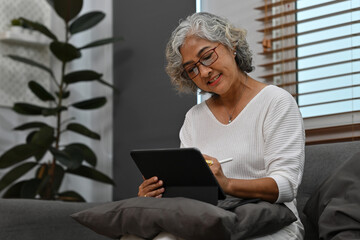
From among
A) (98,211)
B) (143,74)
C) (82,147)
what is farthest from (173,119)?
(98,211)

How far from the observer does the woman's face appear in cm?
190

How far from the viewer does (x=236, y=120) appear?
1.90m

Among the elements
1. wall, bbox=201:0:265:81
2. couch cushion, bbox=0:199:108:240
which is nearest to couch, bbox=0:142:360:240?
couch cushion, bbox=0:199:108:240

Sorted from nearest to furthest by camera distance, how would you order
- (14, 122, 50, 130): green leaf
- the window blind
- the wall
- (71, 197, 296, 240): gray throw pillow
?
(71, 197, 296, 240): gray throw pillow, the window blind, the wall, (14, 122, 50, 130): green leaf

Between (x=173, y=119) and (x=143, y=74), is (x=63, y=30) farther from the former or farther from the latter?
(x=173, y=119)

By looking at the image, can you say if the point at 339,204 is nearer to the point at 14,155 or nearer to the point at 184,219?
the point at 184,219

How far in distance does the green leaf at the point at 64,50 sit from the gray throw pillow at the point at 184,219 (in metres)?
1.99

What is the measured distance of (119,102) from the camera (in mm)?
3564

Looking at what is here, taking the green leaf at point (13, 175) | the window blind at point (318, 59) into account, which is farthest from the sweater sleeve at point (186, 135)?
the green leaf at point (13, 175)

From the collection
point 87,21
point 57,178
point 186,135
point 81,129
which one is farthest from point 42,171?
point 186,135

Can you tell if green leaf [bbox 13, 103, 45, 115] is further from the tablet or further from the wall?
the tablet

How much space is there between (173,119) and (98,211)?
1.60m

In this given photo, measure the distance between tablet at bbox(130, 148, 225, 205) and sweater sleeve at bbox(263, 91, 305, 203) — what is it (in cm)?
23

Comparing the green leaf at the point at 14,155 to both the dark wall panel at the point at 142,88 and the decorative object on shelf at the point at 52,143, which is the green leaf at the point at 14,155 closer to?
the decorative object on shelf at the point at 52,143
